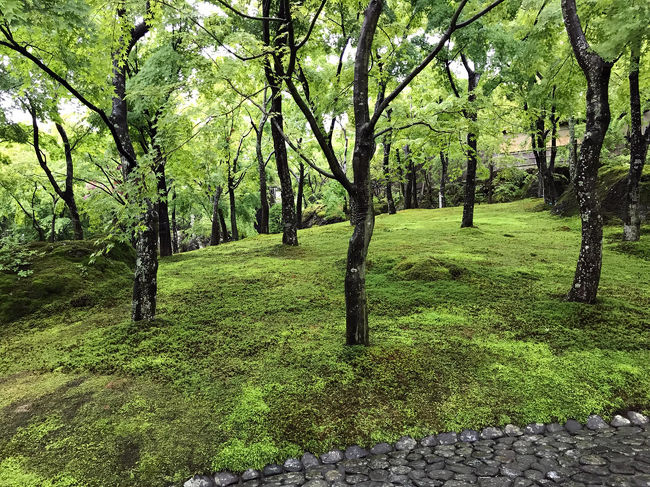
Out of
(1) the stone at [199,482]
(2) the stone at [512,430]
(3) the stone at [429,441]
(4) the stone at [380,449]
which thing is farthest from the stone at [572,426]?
(1) the stone at [199,482]

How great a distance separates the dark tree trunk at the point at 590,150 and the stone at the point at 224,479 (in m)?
6.46

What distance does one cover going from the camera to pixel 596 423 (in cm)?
386

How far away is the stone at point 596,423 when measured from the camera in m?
3.81

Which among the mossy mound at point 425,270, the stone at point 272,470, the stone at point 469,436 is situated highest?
the mossy mound at point 425,270

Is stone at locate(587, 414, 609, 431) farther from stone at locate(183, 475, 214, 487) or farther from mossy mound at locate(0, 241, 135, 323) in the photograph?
mossy mound at locate(0, 241, 135, 323)

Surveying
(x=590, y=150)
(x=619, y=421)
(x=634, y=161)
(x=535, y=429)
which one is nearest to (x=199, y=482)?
(x=535, y=429)

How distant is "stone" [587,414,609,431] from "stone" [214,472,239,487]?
377cm

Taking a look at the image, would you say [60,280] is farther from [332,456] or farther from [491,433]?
[491,433]

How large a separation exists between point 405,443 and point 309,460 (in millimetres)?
1028

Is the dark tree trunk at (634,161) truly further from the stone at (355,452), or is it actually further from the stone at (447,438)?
the stone at (355,452)

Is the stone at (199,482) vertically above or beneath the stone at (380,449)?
above

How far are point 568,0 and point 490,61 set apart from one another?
20.3 feet

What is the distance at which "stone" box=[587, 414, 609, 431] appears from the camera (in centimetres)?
381

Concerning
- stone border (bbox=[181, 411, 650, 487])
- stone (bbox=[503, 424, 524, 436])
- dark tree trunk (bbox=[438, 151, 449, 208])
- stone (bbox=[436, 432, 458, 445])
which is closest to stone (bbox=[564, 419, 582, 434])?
stone border (bbox=[181, 411, 650, 487])
